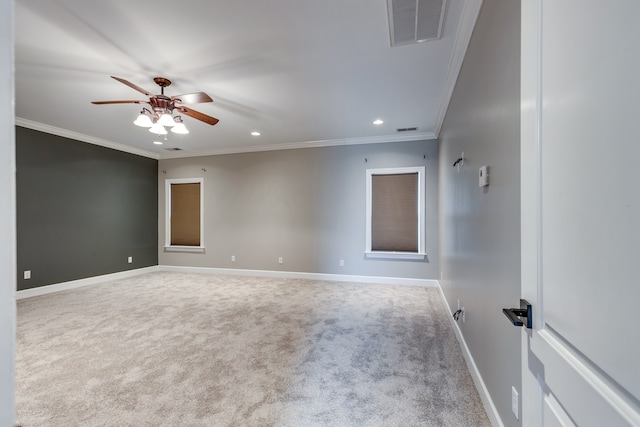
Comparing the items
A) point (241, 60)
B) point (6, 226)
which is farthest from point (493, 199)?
point (241, 60)

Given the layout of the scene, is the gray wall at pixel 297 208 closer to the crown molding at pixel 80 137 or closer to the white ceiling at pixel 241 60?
the crown molding at pixel 80 137

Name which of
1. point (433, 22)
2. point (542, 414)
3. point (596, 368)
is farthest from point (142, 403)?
point (433, 22)

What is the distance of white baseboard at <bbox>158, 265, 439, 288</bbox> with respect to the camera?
4.92m

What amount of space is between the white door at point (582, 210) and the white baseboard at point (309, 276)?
14.0 feet

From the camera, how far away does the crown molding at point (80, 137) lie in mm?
4211

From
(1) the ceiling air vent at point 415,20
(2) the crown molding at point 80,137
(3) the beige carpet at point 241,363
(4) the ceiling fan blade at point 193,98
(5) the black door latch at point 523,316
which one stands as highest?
(1) the ceiling air vent at point 415,20

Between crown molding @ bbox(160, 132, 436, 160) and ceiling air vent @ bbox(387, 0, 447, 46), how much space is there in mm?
2762

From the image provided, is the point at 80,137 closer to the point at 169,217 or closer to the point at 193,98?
the point at 169,217

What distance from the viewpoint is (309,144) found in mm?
5457

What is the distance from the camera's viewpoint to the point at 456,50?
2.35m

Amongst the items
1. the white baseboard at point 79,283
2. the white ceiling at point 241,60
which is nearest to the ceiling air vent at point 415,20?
the white ceiling at point 241,60

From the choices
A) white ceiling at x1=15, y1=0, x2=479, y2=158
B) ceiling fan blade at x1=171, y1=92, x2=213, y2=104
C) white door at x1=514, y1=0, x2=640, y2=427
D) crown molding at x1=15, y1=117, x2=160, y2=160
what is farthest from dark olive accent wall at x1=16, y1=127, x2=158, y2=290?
white door at x1=514, y1=0, x2=640, y2=427

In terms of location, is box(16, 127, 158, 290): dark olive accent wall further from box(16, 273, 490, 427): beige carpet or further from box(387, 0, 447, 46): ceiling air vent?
box(387, 0, 447, 46): ceiling air vent

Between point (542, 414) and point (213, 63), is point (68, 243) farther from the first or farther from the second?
point (542, 414)
